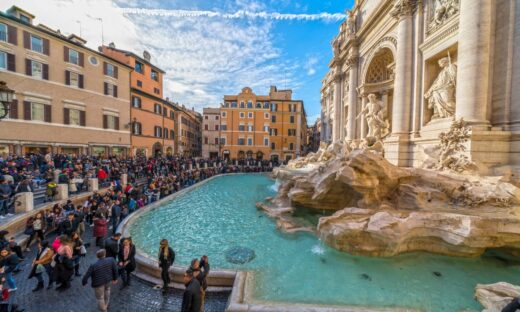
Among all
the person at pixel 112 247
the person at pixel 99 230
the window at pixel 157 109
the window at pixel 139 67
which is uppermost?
the window at pixel 139 67

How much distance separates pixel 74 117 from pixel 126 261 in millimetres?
21534

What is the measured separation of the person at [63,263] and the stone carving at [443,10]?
16.5 metres

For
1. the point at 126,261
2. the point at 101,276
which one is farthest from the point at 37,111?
the point at 101,276

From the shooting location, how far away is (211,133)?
144ft

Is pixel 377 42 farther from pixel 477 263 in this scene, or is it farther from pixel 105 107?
pixel 105 107

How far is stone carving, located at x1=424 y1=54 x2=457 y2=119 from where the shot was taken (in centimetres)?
970

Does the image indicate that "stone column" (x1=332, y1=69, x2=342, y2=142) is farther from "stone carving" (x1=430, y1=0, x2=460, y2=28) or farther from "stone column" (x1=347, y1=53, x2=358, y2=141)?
"stone carving" (x1=430, y1=0, x2=460, y2=28)

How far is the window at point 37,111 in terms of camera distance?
16953 millimetres

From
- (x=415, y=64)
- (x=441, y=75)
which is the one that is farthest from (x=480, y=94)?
(x=415, y=64)

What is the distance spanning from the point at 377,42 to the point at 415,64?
16.3 ft

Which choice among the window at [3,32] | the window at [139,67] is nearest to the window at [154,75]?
the window at [139,67]

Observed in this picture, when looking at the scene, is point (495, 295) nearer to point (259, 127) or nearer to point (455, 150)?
point (455, 150)

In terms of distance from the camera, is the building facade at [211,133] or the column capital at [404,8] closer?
the column capital at [404,8]

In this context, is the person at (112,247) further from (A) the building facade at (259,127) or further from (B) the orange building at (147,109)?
(A) the building facade at (259,127)
